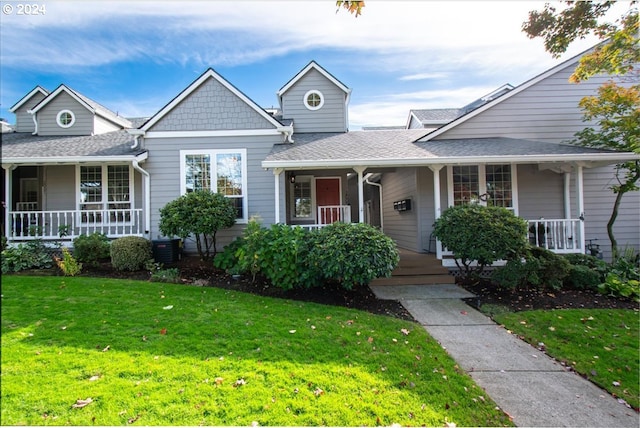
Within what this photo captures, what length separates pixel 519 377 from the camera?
375 centimetres

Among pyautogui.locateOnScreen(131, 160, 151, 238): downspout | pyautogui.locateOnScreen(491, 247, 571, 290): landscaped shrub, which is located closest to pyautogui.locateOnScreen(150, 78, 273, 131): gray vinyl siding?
pyautogui.locateOnScreen(131, 160, 151, 238): downspout

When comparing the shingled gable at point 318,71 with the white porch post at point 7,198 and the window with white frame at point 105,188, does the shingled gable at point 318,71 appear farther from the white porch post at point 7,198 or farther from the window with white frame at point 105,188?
the white porch post at point 7,198

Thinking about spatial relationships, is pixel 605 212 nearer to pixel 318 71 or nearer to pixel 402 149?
pixel 402 149

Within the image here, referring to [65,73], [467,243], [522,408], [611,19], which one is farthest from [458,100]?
[65,73]

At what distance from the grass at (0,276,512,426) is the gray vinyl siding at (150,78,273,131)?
5978 millimetres

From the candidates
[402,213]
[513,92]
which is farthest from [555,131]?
[402,213]

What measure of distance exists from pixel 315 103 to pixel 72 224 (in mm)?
8931

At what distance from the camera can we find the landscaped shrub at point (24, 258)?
7.78m

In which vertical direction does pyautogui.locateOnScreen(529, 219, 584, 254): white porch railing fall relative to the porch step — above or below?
above

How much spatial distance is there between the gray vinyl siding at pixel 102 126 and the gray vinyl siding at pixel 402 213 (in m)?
11.5

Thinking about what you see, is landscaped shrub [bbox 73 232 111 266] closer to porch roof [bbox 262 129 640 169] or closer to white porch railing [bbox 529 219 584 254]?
porch roof [bbox 262 129 640 169]

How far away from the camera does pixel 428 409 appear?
9.78 feet

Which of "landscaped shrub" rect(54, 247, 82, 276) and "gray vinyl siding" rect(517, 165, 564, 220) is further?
"gray vinyl siding" rect(517, 165, 564, 220)

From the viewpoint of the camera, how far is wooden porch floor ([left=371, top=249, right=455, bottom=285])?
7.82 metres
